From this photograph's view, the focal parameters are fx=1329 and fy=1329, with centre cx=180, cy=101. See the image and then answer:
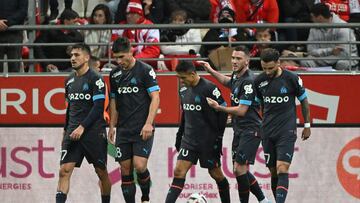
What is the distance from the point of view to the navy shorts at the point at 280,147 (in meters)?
19.9

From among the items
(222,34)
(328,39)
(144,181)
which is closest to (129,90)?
(144,181)

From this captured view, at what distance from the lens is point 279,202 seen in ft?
64.7

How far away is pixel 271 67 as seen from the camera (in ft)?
65.6

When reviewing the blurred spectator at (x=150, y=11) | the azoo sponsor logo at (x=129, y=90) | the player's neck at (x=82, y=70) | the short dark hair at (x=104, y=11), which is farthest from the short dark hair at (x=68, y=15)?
the azoo sponsor logo at (x=129, y=90)

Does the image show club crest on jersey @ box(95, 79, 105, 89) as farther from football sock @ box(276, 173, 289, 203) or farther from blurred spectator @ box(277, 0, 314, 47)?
blurred spectator @ box(277, 0, 314, 47)

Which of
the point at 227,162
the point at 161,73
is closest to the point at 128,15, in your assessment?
the point at 161,73

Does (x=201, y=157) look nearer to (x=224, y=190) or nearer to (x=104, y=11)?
(x=224, y=190)

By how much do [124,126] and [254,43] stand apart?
3.76m

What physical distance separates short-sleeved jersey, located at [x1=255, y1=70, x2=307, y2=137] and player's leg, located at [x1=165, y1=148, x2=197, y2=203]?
3.95 ft

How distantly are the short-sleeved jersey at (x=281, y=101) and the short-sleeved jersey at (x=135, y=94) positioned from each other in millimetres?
1750

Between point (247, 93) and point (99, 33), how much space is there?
4.47 metres

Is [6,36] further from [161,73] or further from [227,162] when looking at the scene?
[227,162]

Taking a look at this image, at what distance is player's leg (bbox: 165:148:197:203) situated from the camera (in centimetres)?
2000

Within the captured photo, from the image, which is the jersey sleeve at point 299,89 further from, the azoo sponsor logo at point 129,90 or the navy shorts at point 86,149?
the navy shorts at point 86,149
